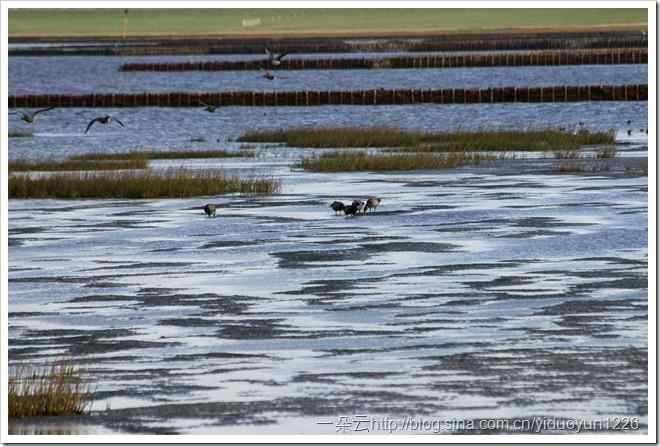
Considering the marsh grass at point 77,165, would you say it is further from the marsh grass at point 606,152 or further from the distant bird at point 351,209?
the distant bird at point 351,209

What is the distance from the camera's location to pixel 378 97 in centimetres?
7706

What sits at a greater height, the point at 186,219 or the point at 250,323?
the point at 250,323

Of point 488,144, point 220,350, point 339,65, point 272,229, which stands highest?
point 220,350

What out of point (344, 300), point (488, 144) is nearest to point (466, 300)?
point (344, 300)

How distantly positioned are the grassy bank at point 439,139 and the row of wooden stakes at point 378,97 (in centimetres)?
2518

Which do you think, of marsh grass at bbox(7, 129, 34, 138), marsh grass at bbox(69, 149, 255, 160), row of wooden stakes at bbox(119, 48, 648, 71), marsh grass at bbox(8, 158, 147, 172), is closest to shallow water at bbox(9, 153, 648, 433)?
marsh grass at bbox(8, 158, 147, 172)

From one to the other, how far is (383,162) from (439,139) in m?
10.3

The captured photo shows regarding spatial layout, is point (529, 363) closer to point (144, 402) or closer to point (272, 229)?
point (144, 402)

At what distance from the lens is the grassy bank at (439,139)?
44375 millimetres

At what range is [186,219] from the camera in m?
27.6

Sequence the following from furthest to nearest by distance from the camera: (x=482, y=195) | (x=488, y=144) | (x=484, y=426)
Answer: (x=488, y=144) → (x=482, y=195) → (x=484, y=426)

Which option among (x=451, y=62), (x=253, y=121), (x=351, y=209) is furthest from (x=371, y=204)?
(x=451, y=62)

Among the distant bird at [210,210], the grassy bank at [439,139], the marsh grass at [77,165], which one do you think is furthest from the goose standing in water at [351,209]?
the grassy bank at [439,139]

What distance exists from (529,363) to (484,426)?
7.91 feet
